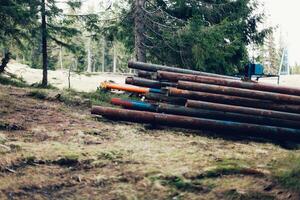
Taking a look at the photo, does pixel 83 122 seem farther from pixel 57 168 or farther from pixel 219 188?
pixel 219 188

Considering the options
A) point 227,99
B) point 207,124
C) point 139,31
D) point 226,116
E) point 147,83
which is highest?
point 139,31

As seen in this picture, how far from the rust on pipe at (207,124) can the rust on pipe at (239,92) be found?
0.71 m

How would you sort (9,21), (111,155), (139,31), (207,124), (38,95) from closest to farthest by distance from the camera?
(111,155) → (207,124) → (38,95) → (9,21) → (139,31)

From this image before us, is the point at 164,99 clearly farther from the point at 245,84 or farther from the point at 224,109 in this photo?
the point at 245,84

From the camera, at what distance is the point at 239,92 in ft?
28.3

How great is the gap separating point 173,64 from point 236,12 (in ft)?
14.1

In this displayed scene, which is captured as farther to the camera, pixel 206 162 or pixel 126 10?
pixel 126 10

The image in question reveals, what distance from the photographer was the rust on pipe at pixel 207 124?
8.21 metres

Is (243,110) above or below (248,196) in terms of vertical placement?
above

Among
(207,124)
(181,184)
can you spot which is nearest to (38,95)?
(207,124)

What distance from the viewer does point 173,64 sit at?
17531 mm

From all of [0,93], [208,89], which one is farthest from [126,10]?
[208,89]

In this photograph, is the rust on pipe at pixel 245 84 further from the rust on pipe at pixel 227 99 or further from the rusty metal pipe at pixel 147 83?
the rusty metal pipe at pixel 147 83

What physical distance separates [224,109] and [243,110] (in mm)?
417
